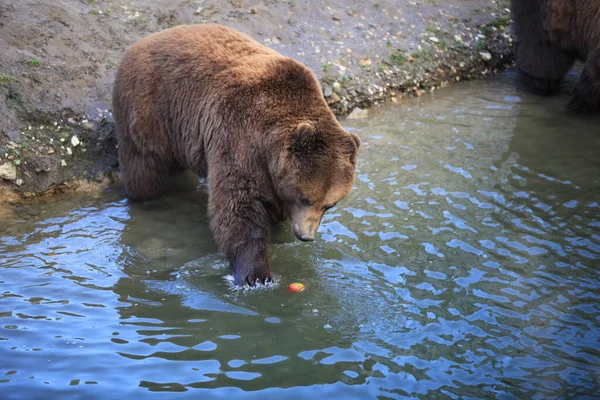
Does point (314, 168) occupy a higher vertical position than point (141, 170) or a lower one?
higher

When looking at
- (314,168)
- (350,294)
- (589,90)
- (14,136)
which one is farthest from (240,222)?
(589,90)

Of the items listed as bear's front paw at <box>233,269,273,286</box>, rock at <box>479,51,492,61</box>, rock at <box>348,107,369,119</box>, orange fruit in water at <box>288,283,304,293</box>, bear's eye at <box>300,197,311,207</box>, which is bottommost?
orange fruit in water at <box>288,283,304,293</box>

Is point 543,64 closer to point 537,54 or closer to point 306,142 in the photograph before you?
point 537,54

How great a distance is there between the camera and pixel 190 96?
658cm

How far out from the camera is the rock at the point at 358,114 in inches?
379

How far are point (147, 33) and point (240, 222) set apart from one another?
15.6 feet

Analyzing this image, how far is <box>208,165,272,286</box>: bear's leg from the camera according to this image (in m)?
5.85

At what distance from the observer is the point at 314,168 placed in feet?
18.2

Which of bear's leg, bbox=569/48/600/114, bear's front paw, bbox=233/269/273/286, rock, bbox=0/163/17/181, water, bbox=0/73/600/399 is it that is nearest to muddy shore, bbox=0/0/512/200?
rock, bbox=0/163/17/181

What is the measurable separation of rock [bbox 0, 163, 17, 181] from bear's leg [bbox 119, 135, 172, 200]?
4.11 feet

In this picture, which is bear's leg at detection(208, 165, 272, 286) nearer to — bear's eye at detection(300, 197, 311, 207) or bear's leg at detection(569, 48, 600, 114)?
Answer: bear's eye at detection(300, 197, 311, 207)

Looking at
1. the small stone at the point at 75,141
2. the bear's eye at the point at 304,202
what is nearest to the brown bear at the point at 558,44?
the bear's eye at the point at 304,202

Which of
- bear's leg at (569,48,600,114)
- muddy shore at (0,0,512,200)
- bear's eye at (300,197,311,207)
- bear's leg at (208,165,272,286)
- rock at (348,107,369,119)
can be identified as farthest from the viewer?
rock at (348,107,369,119)

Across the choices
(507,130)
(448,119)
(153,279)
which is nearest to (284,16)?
(448,119)
